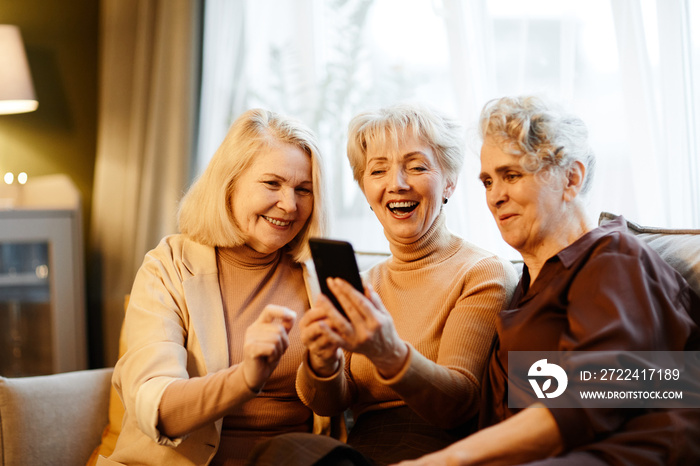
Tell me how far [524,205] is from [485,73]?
926 mm

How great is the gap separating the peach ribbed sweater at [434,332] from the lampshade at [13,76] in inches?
79.8

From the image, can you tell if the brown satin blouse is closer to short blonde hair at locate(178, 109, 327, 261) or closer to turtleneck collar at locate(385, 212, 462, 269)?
turtleneck collar at locate(385, 212, 462, 269)

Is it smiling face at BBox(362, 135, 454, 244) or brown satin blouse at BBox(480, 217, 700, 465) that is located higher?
smiling face at BBox(362, 135, 454, 244)

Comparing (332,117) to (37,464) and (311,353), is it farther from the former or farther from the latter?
(37,464)

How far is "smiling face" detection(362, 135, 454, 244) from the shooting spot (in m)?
1.55

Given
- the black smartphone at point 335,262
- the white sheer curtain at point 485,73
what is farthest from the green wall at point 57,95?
the black smartphone at point 335,262

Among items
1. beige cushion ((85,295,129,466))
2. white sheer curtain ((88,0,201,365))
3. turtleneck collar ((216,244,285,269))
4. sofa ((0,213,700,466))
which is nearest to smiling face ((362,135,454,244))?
turtleneck collar ((216,244,285,269))

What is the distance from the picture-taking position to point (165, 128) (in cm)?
295

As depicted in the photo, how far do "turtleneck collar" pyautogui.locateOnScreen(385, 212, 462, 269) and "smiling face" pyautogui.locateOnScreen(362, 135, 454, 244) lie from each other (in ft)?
0.07

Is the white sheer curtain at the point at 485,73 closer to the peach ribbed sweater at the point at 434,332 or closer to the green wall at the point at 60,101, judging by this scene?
the peach ribbed sweater at the point at 434,332

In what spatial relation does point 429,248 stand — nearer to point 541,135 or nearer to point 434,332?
point 434,332

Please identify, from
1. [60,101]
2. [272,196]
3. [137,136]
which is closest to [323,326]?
[272,196]

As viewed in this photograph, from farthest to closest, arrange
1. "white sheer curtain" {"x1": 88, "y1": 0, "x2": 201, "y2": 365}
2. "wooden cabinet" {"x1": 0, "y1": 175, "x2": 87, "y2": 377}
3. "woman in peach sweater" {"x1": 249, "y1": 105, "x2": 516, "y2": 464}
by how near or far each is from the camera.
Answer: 1. "white sheer curtain" {"x1": 88, "y1": 0, "x2": 201, "y2": 365}
2. "wooden cabinet" {"x1": 0, "y1": 175, "x2": 87, "y2": 377}
3. "woman in peach sweater" {"x1": 249, "y1": 105, "x2": 516, "y2": 464}

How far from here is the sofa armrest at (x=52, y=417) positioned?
67.7 inches
